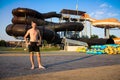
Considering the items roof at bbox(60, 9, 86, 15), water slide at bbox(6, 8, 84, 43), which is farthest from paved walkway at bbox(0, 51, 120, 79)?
roof at bbox(60, 9, 86, 15)

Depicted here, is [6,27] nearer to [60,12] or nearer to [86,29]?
[60,12]

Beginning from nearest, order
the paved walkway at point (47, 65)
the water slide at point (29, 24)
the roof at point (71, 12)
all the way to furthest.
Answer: the paved walkway at point (47, 65) < the water slide at point (29, 24) < the roof at point (71, 12)

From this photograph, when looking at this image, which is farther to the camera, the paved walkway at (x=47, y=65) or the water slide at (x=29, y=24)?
the water slide at (x=29, y=24)

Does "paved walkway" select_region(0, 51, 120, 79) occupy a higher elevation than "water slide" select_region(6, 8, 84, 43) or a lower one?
lower

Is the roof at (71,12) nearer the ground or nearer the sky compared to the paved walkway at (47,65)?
nearer the sky

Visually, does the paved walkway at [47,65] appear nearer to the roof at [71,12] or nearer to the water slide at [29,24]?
the water slide at [29,24]

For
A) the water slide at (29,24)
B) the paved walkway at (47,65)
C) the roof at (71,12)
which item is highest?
the roof at (71,12)

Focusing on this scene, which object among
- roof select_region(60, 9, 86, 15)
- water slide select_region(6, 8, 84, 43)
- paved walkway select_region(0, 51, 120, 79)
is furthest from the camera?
roof select_region(60, 9, 86, 15)

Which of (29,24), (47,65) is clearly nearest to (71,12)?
(29,24)

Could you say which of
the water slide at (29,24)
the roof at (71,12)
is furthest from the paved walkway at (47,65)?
the roof at (71,12)

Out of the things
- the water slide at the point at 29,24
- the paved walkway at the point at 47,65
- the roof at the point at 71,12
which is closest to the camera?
the paved walkway at the point at 47,65

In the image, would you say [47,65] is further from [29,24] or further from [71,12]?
[71,12]

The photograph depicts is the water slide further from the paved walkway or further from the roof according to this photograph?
the paved walkway

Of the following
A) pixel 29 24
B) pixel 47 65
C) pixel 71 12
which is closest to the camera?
pixel 47 65
